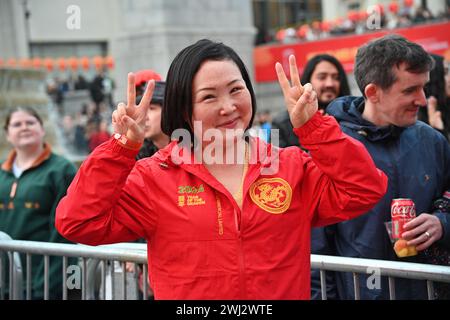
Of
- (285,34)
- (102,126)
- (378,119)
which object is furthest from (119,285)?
(285,34)

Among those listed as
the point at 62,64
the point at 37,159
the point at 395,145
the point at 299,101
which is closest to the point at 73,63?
the point at 62,64

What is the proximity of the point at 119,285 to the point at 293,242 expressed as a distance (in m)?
1.89

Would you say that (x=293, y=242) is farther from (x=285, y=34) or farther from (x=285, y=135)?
(x=285, y=34)

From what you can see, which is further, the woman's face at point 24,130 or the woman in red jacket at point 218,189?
the woman's face at point 24,130

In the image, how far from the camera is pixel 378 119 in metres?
3.25

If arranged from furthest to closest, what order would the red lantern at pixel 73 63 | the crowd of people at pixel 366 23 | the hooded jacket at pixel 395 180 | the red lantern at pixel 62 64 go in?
the red lantern at pixel 73 63 → the red lantern at pixel 62 64 → the crowd of people at pixel 366 23 → the hooded jacket at pixel 395 180

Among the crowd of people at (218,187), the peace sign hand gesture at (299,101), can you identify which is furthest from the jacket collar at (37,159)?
the peace sign hand gesture at (299,101)

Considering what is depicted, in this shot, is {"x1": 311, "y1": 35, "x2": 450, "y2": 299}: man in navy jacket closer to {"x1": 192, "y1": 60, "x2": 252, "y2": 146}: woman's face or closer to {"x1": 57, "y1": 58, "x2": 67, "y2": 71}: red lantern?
{"x1": 192, "y1": 60, "x2": 252, "y2": 146}: woman's face

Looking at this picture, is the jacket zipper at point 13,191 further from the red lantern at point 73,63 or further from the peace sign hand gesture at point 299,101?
the red lantern at point 73,63

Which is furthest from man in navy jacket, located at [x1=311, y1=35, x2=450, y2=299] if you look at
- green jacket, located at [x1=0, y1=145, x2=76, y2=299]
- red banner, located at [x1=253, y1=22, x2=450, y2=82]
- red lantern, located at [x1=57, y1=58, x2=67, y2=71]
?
red lantern, located at [x1=57, y1=58, x2=67, y2=71]

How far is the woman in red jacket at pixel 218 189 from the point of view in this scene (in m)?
2.25

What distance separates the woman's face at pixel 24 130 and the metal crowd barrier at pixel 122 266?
107cm

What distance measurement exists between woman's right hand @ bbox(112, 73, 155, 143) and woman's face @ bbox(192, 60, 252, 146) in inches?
6.6
